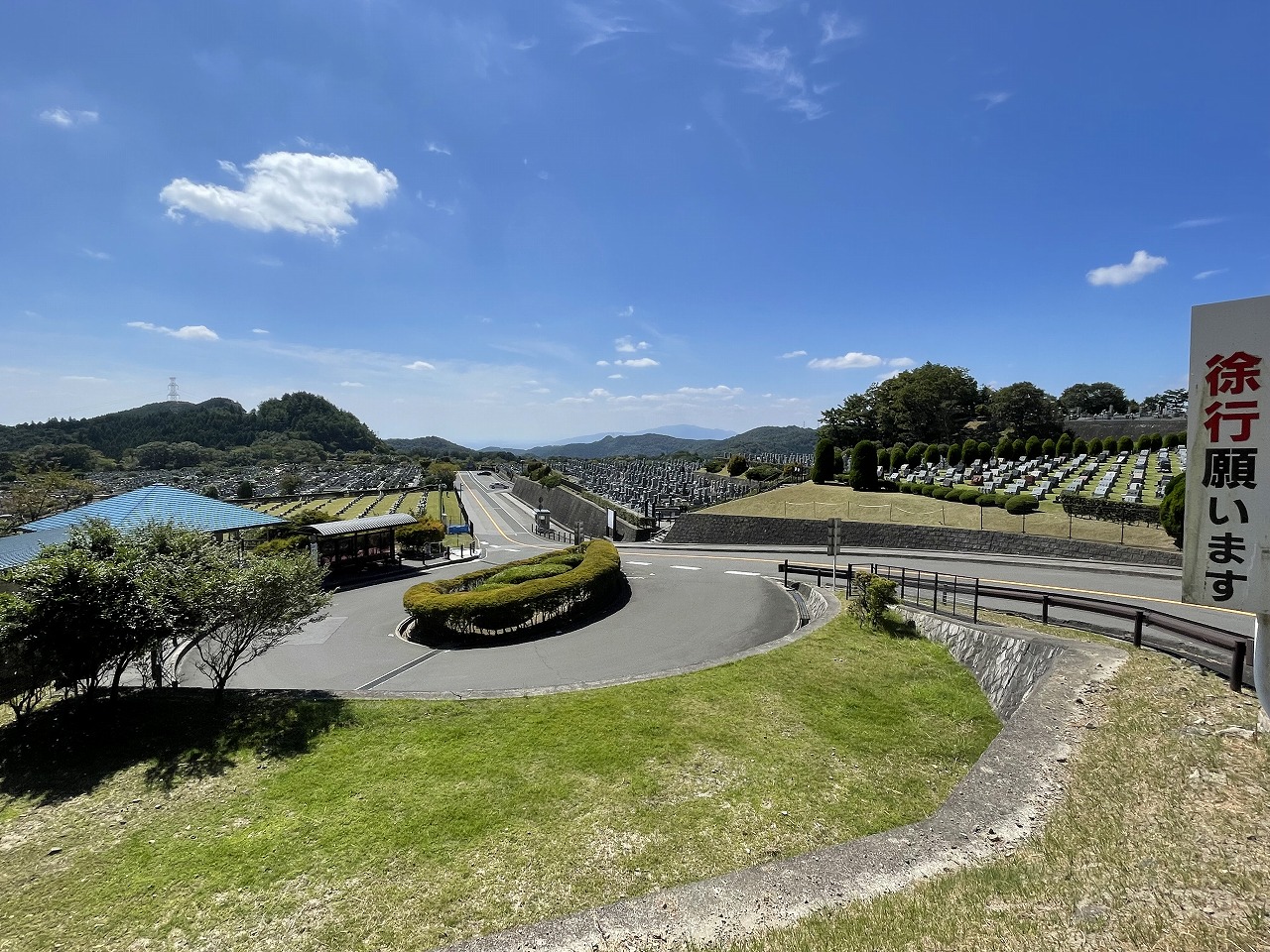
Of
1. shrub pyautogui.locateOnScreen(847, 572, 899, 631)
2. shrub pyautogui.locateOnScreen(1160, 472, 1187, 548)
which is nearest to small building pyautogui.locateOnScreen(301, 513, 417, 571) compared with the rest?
shrub pyautogui.locateOnScreen(847, 572, 899, 631)

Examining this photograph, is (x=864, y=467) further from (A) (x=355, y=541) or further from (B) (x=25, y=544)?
(B) (x=25, y=544)

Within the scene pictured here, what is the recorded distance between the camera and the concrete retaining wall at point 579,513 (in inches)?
1289

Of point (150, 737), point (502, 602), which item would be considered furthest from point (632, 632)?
point (150, 737)

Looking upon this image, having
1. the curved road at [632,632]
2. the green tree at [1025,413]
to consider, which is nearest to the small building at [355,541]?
the curved road at [632,632]

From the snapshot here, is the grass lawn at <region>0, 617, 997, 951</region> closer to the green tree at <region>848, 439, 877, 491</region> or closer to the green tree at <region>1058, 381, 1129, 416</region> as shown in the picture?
the green tree at <region>848, 439, 877, 491</region>

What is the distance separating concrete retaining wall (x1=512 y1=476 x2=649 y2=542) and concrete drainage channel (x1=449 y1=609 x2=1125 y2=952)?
1054 inches

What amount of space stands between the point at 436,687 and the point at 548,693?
284 cm

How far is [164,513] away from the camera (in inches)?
735

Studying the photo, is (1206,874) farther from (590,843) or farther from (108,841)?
(108,841)

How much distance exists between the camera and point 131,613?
292 inches

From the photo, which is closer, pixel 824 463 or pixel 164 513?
pixel 164 513

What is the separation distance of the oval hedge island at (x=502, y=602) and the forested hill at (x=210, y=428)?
165 meters

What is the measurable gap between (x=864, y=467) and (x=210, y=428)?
186 m

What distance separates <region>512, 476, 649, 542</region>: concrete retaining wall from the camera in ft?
107
